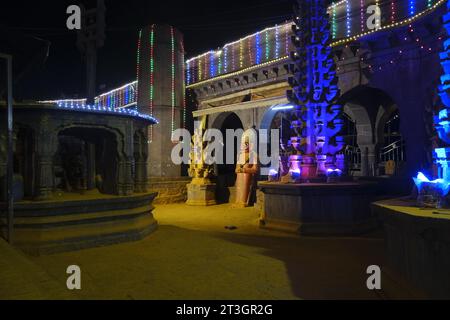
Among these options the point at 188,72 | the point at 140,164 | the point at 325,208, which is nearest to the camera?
the point at 325,208

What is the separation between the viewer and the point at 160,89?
62.2 ft

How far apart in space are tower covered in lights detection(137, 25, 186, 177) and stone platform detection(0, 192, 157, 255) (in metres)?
9.63

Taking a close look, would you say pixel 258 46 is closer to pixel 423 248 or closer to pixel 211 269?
pixel 211 269

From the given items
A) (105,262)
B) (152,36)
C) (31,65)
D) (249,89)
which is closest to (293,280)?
(105,262)

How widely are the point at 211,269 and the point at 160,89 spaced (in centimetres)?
1418

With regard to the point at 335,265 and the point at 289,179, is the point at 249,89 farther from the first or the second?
the point at 335,265

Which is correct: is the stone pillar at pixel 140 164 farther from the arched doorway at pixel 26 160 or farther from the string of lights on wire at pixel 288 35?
the string of lights on wire at pixel 288 35

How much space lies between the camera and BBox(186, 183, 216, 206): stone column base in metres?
17.9

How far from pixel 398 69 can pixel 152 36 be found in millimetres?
11837

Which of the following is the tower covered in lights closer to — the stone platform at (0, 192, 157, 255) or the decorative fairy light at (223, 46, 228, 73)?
the decorative fairy light at (223, 46, 228, 73)

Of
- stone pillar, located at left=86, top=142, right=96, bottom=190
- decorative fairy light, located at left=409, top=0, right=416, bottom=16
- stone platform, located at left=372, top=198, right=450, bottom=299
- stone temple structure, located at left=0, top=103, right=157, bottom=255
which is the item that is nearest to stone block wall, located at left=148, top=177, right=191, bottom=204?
stone pillar, located at left=86, top=142, right=96, bottom=190

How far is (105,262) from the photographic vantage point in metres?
6.77

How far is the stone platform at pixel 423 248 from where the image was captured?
354 cm

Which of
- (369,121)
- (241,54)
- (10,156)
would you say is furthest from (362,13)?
(10,156)
